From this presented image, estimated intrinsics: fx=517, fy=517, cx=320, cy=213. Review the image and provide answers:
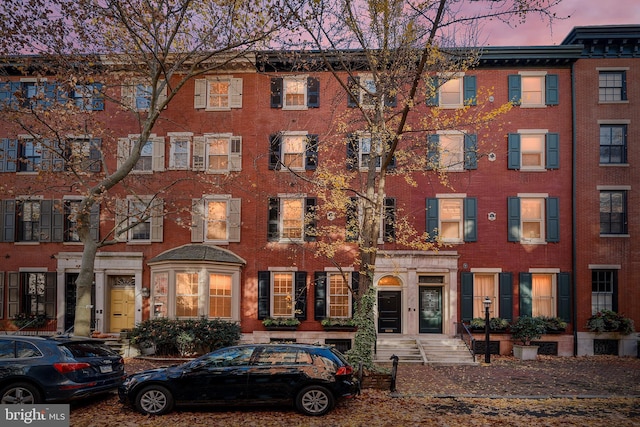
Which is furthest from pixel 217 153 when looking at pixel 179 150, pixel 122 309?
pixel 122 309

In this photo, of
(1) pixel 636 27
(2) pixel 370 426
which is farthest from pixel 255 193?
(1) pixel 636 27

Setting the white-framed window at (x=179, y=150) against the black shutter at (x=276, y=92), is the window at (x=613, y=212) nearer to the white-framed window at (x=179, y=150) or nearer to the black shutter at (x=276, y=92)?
the black shutter at (x=276, y=92)

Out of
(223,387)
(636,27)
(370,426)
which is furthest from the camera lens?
(636,27)

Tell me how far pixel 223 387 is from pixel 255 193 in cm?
1240

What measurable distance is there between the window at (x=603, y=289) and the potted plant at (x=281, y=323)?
41.5ft

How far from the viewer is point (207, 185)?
22.9m

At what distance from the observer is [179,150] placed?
915 inches

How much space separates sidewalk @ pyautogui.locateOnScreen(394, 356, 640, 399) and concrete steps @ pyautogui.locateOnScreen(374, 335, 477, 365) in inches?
35.1

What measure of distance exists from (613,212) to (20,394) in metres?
22.4

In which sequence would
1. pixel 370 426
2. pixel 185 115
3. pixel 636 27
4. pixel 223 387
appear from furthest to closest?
1. pixel 185 115
2. pixel 636 27
3. pixel 223 387
4. pixel 370 426

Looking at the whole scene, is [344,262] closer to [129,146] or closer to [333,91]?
[333,91]

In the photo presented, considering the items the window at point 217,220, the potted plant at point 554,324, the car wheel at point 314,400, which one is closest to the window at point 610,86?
the potted plant at point 554,324

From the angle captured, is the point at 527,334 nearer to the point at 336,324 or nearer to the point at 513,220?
the point at 513,220

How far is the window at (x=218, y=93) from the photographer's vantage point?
23125 mm
